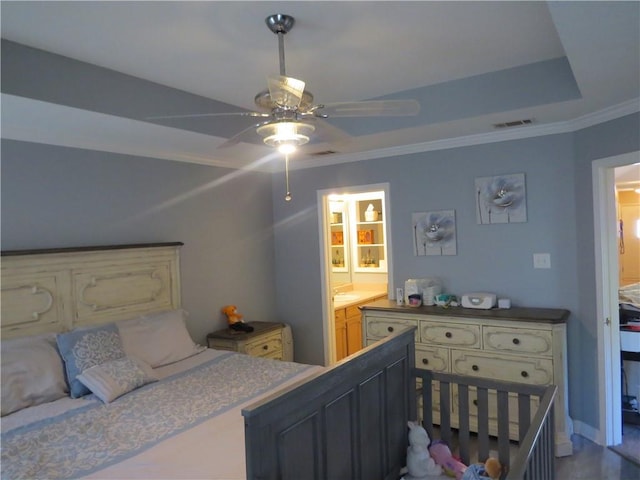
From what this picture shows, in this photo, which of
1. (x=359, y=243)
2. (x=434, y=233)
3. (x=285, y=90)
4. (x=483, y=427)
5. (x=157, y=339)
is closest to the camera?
(x=285, y=90)

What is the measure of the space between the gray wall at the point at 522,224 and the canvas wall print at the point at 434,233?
54 mm

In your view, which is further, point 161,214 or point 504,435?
point 161,214

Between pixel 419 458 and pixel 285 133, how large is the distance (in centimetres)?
176

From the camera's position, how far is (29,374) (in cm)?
242

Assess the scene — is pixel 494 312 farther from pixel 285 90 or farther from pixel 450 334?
pixel 285 90

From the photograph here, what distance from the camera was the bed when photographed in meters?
1.69

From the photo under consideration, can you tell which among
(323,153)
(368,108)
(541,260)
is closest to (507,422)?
(541,260)

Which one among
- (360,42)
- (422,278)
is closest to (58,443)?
(360,42)

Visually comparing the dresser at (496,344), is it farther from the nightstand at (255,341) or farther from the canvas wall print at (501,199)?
the nightstand at (255,341)

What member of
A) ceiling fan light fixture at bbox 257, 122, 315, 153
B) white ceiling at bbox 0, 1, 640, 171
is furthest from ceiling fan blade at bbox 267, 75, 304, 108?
white ceiling at bbox 0, 1, 640, 171

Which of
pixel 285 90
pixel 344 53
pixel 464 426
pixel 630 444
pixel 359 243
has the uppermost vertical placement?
pixel 344 53

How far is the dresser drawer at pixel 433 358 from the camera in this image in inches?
131

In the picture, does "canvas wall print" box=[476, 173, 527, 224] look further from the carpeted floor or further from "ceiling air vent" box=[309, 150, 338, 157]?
the carpeted floor

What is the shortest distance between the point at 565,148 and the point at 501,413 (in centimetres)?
207
